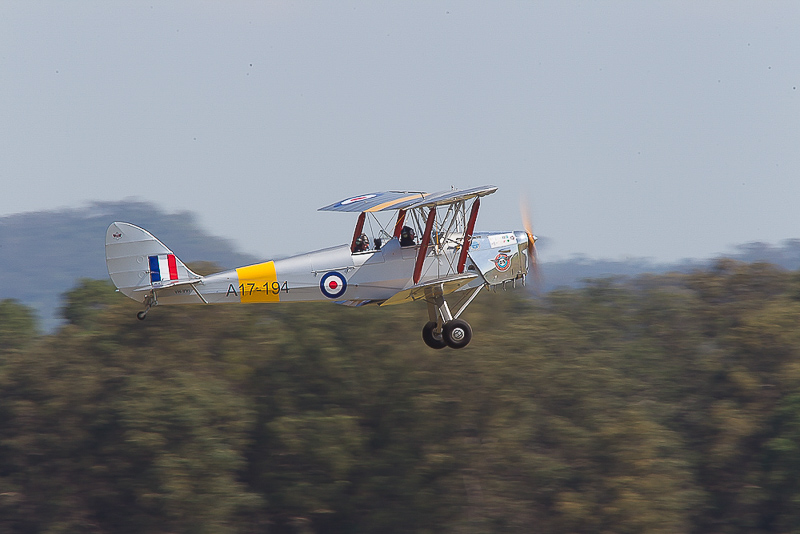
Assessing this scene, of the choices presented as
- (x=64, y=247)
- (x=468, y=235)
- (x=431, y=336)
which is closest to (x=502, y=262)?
(x=468, y=235)

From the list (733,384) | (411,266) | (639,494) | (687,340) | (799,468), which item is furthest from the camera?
(687,340)

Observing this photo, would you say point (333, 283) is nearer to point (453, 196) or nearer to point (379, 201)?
point (379, 201)

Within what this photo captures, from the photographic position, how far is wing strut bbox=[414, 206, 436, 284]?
1605 centimetres

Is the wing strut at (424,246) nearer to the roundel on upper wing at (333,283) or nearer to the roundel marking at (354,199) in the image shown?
the roundel on upper wing at (333,283)

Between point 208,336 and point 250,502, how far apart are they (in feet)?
18.1

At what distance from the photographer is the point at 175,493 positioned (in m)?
26.3

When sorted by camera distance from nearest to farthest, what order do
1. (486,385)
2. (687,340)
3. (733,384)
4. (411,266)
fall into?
(411,266) → (486,385) → (733,384) → (687,340)

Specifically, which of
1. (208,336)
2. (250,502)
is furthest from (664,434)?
(208,336)

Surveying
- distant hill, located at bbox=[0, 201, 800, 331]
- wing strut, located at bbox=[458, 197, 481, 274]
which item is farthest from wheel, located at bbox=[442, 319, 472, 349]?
distant hill, located at bbox=[0, 201, 800, 331]

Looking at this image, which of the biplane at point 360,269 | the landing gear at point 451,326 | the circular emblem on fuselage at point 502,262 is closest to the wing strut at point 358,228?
the biplane at point 360,269

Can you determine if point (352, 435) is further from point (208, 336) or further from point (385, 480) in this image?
point (208, 336)

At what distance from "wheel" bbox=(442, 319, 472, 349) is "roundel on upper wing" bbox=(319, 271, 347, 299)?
6.45 feet

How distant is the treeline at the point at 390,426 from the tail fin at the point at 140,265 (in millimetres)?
11130

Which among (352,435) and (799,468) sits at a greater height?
(352,435)
